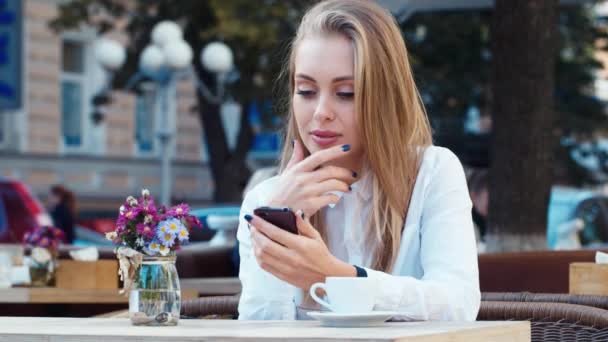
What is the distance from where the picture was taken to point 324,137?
11.2ft

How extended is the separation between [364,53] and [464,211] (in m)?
0.42

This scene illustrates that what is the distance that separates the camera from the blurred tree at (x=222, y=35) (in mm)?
19406

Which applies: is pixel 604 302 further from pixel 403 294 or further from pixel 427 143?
pixel 403 294

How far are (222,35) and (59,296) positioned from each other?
14.5 meters

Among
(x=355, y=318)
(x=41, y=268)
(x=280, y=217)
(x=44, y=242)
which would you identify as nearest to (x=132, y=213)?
(x=280, y=217)

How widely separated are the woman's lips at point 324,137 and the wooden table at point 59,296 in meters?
2.80

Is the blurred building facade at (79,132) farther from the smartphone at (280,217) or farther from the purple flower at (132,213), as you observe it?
the smartphone at (280,217)

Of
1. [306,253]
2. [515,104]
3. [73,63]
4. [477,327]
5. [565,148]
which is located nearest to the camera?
[477,327]

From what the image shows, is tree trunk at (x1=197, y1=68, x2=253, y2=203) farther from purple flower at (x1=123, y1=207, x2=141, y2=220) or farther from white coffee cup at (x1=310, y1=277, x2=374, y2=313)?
white coffee cup at (x1=310, y1=277, x2=374, y2=313)

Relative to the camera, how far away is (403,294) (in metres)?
3.08

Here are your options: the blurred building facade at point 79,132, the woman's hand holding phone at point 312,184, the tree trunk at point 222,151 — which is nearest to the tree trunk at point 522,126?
the woman's hand holding phone at point 312,184

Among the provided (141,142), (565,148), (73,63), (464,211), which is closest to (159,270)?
(464,211)

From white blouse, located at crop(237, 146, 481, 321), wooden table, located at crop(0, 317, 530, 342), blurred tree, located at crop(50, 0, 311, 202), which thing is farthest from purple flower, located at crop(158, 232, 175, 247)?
blurred tree, located at crop(50, 0, 311, 202)

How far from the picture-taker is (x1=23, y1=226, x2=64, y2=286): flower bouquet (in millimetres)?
6449
